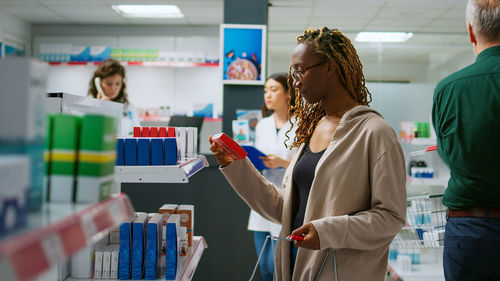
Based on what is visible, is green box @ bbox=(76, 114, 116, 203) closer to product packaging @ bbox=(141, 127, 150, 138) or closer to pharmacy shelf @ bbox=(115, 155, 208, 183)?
pharmacy shelf @ bbox=(115, 155, 208, 183)

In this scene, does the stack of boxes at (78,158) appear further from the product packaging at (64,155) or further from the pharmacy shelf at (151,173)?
the pharmacy shelf at (151,173)

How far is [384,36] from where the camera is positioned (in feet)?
23.0

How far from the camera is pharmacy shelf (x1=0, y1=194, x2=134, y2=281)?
0.49m


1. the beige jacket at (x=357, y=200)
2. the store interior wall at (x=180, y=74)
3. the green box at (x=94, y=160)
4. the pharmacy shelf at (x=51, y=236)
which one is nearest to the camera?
the pharmacy shelf at (x=51, y=236)

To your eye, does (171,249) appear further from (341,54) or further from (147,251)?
(341,54)

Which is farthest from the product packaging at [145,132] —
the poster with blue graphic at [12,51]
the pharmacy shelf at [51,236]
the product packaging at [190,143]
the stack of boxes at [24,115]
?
the poster with blue graphic at [12,51]

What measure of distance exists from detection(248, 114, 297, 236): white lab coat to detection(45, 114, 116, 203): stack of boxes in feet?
7.92

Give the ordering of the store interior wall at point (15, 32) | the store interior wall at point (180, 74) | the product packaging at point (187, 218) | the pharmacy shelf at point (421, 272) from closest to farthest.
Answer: the product packaging at point (187, 218) → the pharmacy shelf at point (421, 272) → the store interior wall at point (180, 74) → the store interior wall at point (15, 32)

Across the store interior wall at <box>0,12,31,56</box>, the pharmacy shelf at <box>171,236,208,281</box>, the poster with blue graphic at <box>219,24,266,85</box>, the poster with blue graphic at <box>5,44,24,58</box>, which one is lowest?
Answer: the pharmacy shelf at <box>171,236,208,281</box>

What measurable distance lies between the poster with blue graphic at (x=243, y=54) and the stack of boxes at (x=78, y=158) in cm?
384

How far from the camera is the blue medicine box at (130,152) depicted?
6.03 feet

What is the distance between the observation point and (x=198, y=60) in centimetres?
746

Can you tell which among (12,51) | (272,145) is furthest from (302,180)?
(12,51)

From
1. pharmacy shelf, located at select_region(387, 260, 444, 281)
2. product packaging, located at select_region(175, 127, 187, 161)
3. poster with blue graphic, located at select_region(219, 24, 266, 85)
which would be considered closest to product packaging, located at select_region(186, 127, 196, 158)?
product packaging, located at select_region(175, 127, 187, 161)
